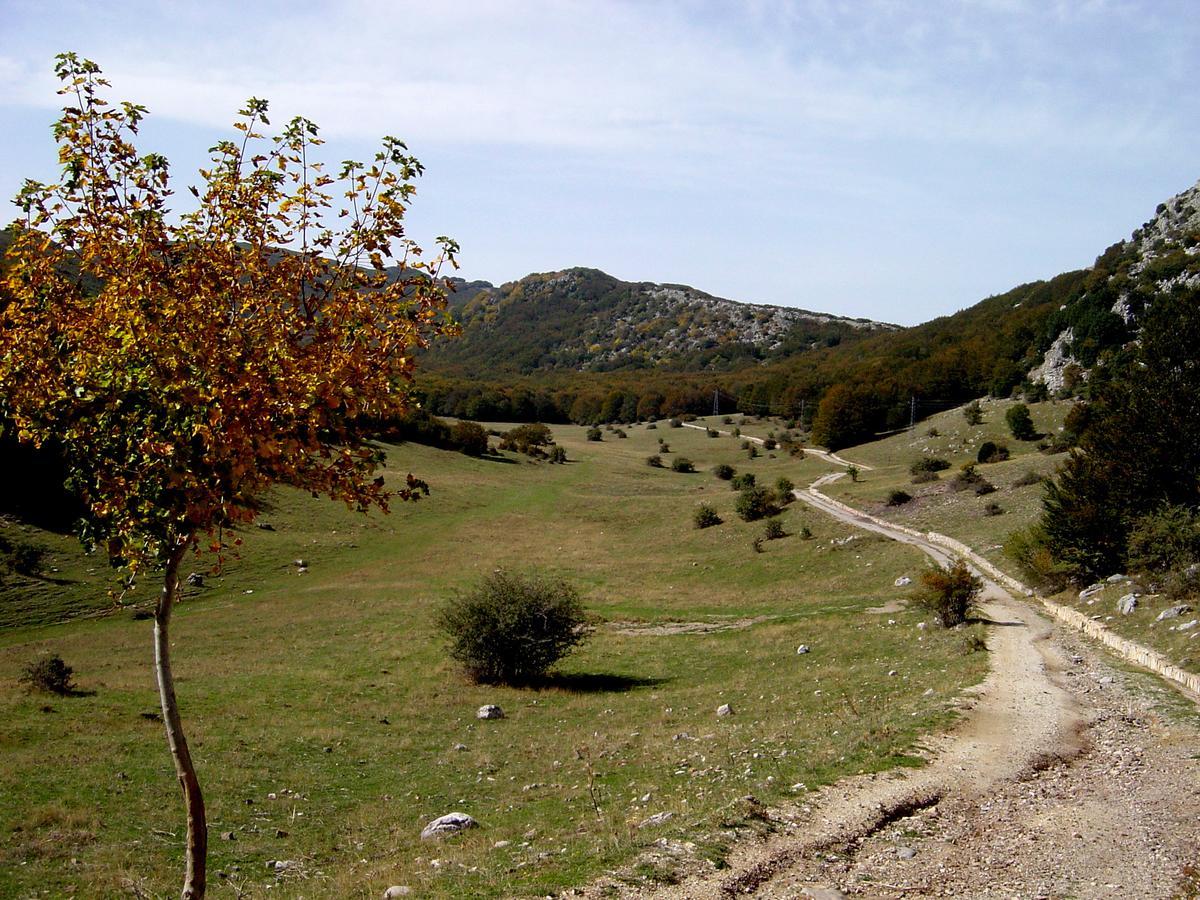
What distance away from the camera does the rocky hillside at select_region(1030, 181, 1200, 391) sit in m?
88.9

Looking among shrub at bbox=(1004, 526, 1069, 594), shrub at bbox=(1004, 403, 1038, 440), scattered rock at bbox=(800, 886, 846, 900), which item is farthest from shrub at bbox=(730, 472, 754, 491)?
scattered rock at bbox=(800, 886, 846, 900)

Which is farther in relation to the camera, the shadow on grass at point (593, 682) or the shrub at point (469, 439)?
the shrub at point (469, 439)

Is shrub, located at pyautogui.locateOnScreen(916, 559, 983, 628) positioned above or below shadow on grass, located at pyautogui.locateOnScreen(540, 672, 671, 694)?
above

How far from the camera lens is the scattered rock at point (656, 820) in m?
11.4

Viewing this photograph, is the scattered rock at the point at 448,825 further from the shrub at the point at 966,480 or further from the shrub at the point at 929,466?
the shrub at the point at 929,466

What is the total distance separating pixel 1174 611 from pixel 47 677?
31503 mm

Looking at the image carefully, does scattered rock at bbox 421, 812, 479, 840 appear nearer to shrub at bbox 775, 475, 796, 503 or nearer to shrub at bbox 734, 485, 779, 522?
shrub at bbox 734, 485, 779, 522

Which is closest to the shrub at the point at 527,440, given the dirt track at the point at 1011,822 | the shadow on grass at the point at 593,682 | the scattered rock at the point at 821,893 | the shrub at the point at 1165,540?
the shadow on grass at the point at 593,682

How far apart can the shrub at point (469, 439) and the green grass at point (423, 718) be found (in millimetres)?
49394

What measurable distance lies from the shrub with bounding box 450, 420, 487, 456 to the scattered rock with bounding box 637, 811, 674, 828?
3783 inches

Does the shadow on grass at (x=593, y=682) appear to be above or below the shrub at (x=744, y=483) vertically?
below

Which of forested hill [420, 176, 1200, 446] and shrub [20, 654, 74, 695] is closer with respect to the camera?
shrub [20, 654, 74, 695]

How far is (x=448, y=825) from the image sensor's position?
14.4 metres

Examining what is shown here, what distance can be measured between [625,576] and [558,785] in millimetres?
36163
